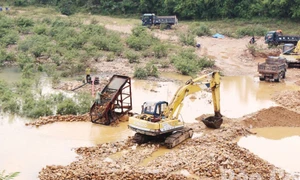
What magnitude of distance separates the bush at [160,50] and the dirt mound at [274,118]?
14.2 meters

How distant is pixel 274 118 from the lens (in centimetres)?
2181

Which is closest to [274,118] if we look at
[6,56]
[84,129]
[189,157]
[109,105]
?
[189,157]

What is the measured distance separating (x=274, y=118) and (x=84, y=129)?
8.33 m

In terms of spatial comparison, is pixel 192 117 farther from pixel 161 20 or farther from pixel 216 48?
pixel 161 20

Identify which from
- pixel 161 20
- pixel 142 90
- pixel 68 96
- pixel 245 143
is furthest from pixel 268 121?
pixel 161 20

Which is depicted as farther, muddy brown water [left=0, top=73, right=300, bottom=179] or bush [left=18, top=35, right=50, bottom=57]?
bush [left=18, top=35, right=50, bottom=57]

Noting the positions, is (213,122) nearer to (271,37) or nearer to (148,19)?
(271,37)

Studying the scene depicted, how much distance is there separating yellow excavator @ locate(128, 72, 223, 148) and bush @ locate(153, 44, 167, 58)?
15461 mm

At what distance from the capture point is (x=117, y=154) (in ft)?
58.6

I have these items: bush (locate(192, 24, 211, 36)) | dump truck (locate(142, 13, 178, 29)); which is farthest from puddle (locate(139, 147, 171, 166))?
dump truck (locate(142, 13, 178, 29))

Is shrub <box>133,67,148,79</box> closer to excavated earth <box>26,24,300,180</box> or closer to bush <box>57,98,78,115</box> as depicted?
bush <box>57,98,78,115</box>

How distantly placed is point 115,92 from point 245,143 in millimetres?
6025

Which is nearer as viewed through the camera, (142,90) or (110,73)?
(142,90)

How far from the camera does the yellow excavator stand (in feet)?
58.8
